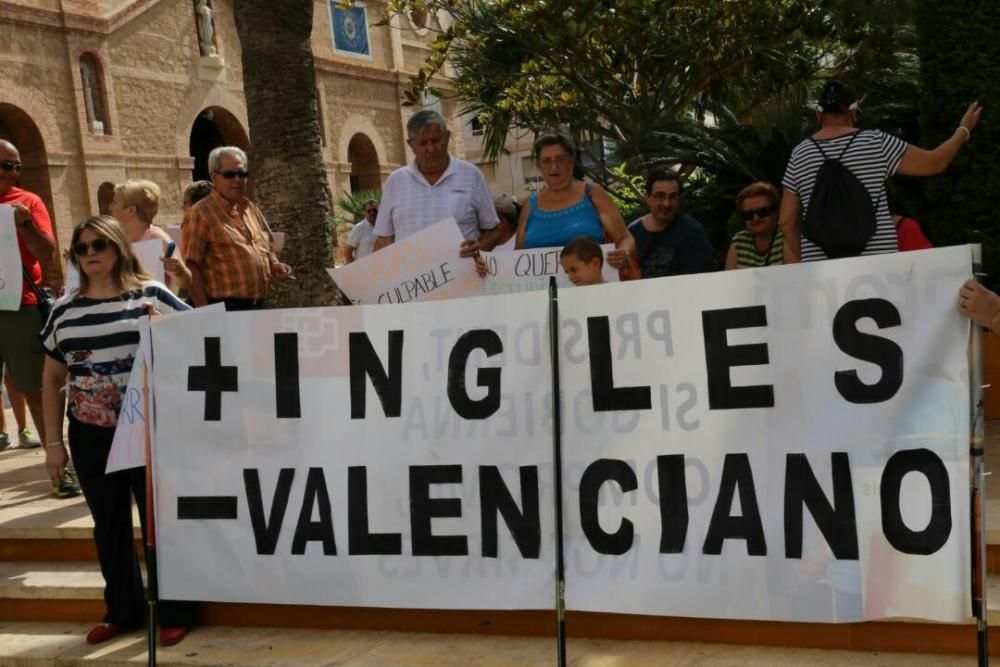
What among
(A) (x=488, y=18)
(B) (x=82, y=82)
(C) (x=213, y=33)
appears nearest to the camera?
(A) (x=488, y=18)

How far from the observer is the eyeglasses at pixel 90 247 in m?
4.88

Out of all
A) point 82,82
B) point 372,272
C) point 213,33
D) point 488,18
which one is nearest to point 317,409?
point 372,272

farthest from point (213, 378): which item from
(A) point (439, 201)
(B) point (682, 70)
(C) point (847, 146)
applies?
(B) point (682, 70)

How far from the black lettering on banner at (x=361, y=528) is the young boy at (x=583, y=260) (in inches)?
50.1

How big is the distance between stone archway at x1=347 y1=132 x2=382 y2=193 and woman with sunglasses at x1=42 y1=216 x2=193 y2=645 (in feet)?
78.5

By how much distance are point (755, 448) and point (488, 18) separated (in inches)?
407

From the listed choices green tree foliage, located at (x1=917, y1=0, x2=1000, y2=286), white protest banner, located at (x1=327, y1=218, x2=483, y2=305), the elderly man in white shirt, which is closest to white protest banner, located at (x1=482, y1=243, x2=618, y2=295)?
white protest banner, located at (x1=327, y1=218, x2=483, y2=305)

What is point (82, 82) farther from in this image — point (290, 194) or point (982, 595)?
point (982, 595)

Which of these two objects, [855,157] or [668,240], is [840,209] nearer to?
[855,157]

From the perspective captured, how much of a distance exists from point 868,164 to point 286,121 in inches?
162

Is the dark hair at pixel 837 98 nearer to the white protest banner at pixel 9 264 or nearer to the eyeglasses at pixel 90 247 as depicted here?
the eyeglasses at pixel 90 247

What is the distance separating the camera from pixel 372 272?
5.91 metres

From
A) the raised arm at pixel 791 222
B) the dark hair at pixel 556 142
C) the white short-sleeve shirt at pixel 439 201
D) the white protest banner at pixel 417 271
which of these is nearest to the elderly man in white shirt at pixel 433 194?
the white short-sleeve shirt at pixel 439 201

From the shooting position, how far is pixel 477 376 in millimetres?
4441
